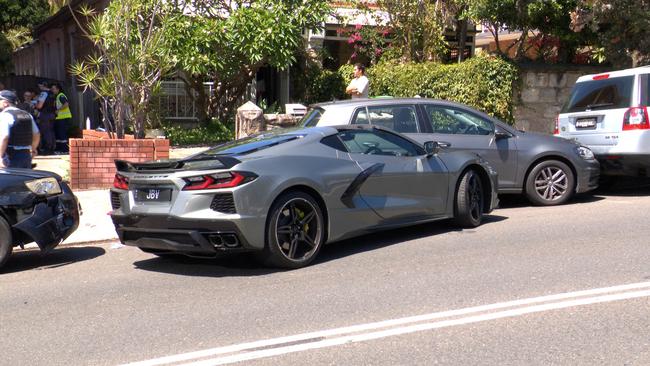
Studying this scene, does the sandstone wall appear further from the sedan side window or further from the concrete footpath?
the concrete footpath

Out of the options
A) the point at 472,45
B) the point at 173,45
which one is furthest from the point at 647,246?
the point at 472,45

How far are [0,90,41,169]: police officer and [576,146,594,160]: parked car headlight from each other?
7.44 meters

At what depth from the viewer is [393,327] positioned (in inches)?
212

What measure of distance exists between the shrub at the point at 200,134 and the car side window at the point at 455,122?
7.02 metres

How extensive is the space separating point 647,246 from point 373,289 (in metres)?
3.18

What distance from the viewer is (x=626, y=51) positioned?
15578 millimetres

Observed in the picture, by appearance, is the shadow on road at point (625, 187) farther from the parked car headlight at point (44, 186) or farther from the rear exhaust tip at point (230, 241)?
the parked car headlight at point (44, 186)

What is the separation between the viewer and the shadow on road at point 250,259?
7383 mm

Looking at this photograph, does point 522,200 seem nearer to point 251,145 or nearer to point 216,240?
point 251,145

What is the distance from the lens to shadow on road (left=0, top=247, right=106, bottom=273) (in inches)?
321

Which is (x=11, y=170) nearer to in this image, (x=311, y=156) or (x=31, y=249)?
(x=31, y=249)

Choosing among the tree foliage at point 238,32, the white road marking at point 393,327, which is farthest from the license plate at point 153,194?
the tree foliage at point 238,32

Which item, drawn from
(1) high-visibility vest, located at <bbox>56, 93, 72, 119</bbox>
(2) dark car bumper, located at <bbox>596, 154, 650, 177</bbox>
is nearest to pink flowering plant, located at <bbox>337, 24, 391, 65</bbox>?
(1) high-visibility vest, located at <bbox>56, 93, 72, 119</bbox>

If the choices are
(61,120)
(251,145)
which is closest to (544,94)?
(251,145)
